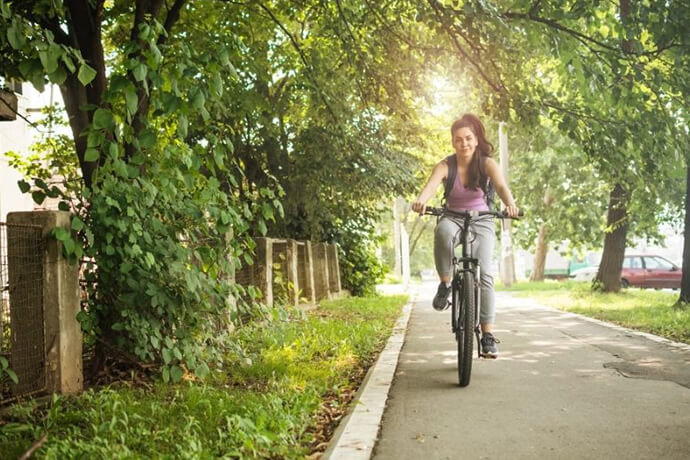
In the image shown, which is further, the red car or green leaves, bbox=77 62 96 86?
the red car

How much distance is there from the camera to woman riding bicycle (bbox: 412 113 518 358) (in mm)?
6070

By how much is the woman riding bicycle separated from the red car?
90.9 feet

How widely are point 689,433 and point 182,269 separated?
3454 millimetres

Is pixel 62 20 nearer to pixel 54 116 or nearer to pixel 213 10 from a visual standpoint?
pixel 213 10

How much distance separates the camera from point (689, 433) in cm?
410

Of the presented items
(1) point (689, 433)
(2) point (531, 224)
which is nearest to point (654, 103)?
(1) point (689, 433)

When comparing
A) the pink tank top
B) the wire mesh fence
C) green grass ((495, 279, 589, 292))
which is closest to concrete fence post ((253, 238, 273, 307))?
the pink tank top

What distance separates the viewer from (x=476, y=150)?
6215 millimetres

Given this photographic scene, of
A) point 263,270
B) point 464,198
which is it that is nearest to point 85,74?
point 464,198

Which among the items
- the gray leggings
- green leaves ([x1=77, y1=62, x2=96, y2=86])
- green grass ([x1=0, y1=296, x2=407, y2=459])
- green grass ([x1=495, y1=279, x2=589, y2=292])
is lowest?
green grass ([x1=495, y1=279, x2=589, y2=292])

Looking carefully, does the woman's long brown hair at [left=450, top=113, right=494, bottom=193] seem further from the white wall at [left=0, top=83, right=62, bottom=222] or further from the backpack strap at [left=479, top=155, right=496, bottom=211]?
the white wall at [left=0, top=83, right=62, bottom=222]

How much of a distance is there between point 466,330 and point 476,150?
167cm

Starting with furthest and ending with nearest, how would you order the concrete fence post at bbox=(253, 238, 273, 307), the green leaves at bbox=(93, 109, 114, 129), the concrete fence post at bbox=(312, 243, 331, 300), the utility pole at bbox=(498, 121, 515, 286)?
the utility pole at bbox=(498, 121, 515, 286), the concrete fence post at bbox=(312, 243, 331, 300), the concrete fence post at bbox=(253, 238, 273, 307), the green leaves at bbox=(93, 109, 114, 129)

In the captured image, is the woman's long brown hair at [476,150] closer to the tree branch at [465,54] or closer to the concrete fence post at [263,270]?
the tree branch at [465,54]
